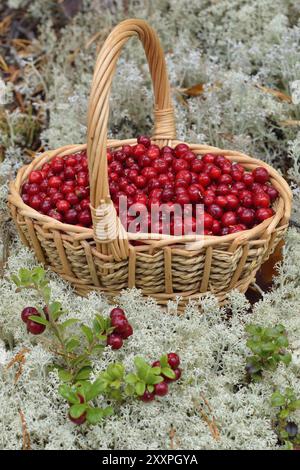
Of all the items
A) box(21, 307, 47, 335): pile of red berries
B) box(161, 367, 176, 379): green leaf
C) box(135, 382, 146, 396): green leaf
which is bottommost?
box(135, 382, 146, 396): green leaf

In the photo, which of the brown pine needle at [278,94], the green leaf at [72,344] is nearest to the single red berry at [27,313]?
the green leaf at [72,344]

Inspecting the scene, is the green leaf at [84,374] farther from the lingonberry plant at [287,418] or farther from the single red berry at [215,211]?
the single red berry at [215,211]

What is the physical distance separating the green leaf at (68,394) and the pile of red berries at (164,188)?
1.81 feet

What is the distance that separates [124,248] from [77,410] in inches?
19.3

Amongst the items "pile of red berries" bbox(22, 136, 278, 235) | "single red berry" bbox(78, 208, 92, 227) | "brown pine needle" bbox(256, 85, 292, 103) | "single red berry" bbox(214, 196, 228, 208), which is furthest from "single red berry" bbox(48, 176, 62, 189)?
"brown pine needle" bbox(256, 85, 292, 103)

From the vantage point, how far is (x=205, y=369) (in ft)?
5.79

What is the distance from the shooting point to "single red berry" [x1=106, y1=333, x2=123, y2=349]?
1.68 metres

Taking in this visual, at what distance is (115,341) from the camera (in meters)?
1.68

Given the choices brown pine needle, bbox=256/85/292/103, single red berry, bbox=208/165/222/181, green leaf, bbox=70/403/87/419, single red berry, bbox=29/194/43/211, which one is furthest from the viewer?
brown pine needle, bbox=256/85/292/103

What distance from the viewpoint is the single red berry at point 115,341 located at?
168cm

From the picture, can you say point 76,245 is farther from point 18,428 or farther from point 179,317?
point 18,428

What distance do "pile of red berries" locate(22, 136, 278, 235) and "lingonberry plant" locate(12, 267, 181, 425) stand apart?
0.34m

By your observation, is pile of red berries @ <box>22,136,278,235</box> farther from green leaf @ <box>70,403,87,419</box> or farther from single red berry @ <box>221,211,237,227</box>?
green leaf @ <box>70,403,87,419</box>

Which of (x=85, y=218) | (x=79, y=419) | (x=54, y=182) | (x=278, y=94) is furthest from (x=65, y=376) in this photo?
(x=278, y=94)
